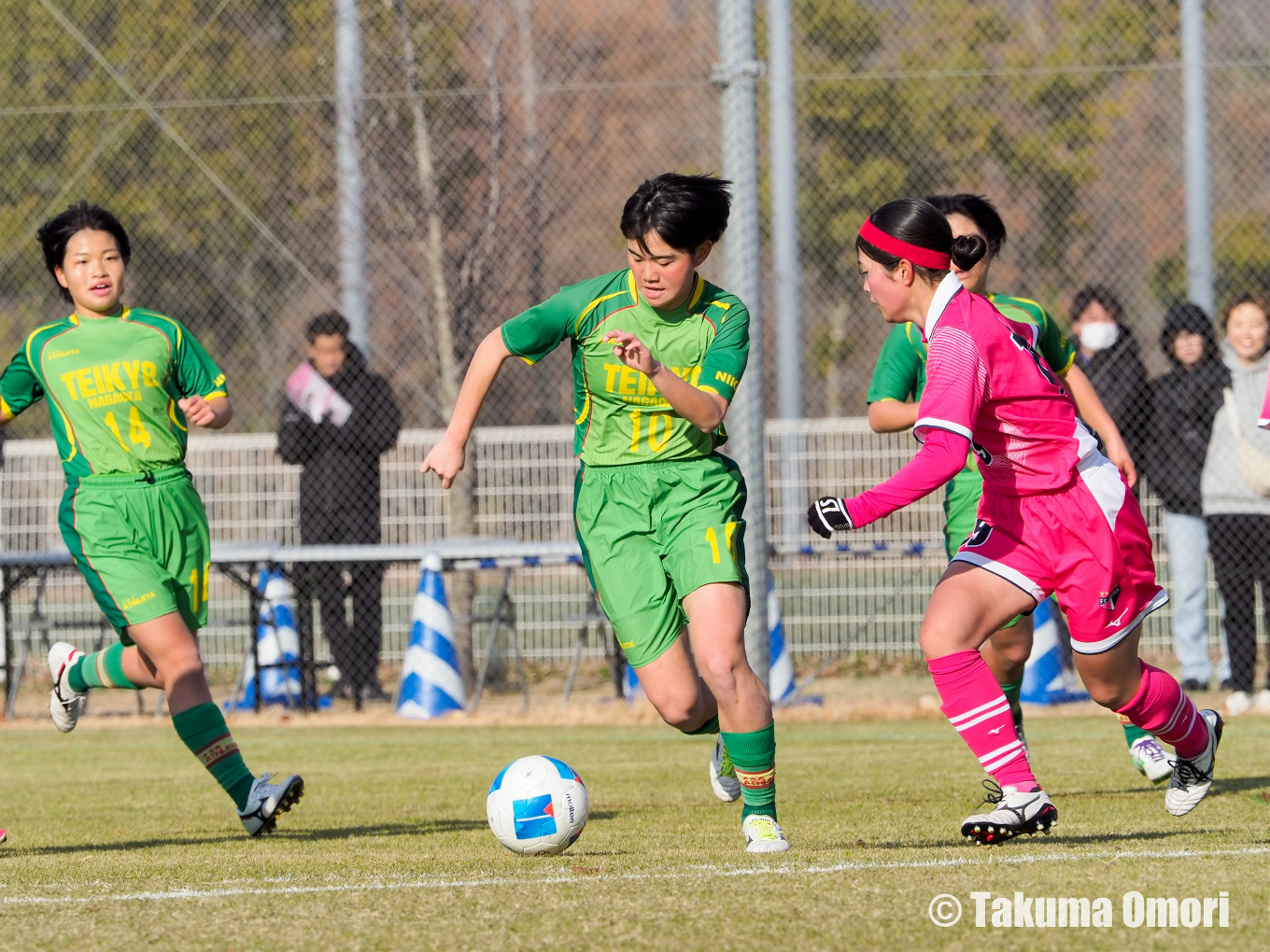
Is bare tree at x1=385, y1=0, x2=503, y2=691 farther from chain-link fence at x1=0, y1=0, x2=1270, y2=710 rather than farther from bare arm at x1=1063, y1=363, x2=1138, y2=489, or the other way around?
bare arm at x1=1063, y1=363, x2=1138, y2=489

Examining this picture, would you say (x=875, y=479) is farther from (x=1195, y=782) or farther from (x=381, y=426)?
(x=1195, y=782)

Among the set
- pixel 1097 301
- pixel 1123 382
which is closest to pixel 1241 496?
pixel 1123 382

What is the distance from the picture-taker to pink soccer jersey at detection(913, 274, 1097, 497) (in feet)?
14.7

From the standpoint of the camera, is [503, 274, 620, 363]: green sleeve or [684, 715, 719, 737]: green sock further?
[684, 715, 719, 737]: green sock

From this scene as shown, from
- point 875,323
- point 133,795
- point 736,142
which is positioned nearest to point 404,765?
point 133,795

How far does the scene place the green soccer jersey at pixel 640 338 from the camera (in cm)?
516

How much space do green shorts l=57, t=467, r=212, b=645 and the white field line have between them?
1714 mm

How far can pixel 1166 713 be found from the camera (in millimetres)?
4918

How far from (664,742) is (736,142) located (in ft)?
10.6

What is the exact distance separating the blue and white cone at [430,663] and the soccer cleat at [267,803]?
4485 mm

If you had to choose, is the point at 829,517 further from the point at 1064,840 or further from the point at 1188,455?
the point at 1188,455

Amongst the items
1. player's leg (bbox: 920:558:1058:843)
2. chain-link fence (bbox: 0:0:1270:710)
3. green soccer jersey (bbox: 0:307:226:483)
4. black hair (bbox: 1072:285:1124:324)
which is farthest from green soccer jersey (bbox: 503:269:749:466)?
chain-link fence (bbox: 0:0:1270:710)

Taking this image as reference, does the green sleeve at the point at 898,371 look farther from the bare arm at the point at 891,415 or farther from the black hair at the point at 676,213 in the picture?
the black hair at the point at 676,213

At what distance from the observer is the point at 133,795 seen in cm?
724
